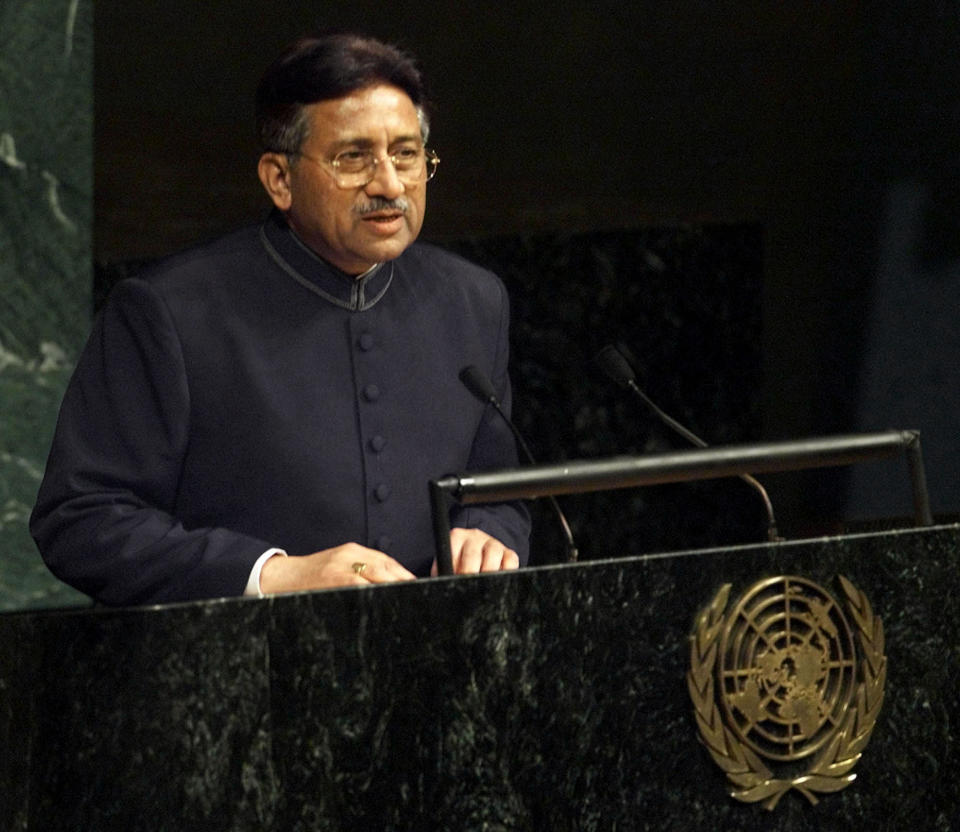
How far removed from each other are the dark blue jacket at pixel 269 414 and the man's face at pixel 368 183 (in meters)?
0.10

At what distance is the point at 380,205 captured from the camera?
274 centimetres

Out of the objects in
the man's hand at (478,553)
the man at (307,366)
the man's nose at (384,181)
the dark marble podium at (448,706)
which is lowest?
the dark marble podium at (448,706)

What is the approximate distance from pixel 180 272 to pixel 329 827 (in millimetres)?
1053

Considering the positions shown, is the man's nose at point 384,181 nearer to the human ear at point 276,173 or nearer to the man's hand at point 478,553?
the human ear at point 276,173

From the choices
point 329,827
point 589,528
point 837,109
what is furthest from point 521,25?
point 329,827

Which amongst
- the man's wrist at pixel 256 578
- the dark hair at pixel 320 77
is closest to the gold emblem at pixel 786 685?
the man's wrist at pixel 256 578

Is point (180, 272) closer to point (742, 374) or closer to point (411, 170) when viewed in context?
point (411, 170)

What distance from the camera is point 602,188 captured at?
4.95 meters

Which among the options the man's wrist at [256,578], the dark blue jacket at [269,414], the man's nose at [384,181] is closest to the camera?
the man's wrist at [256,578]

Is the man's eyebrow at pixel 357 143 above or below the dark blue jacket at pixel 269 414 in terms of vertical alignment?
above

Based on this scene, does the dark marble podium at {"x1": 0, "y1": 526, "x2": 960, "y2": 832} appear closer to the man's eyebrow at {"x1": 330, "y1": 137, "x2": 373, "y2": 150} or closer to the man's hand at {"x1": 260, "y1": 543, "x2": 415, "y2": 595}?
the man's hand at {"x1": 260, "y1": 543, "x2": 415, "y2": 595}

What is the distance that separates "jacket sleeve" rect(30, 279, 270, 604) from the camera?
93.2 inches

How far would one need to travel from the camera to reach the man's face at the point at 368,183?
273 cm

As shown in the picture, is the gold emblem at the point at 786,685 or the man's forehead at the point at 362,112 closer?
the gold emblem at the point at 786,685
